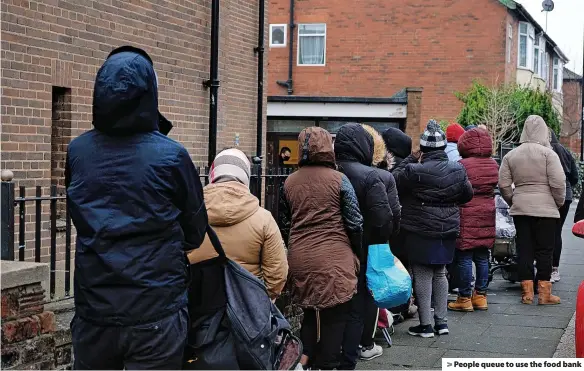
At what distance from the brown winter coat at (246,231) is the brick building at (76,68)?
11.4ft

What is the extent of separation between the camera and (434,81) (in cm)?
2933

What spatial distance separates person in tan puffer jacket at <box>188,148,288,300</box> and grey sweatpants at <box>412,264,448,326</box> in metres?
3.26

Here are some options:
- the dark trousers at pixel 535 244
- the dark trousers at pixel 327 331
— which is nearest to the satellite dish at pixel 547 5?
the dark trousers at pixel 535 244

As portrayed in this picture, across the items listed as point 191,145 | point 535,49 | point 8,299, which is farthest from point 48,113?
point 535,49

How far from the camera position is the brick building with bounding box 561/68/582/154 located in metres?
49.8

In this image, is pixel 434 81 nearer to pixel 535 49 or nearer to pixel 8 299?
pixel 535 49

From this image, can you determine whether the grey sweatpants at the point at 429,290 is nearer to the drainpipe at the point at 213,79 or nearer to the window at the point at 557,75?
the drainpipe at the point at 213,79

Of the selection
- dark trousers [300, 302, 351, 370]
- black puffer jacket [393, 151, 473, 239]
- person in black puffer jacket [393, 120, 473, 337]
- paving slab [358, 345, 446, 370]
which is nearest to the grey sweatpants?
person in black puffer jacket [393, 120, 473, 337]

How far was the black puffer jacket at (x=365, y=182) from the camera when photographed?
6.28 meters

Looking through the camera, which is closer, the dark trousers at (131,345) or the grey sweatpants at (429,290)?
the dark trousers at (131,345)

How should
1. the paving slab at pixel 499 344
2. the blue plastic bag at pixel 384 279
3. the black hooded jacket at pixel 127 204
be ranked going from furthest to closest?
the paving slab at pixel 499 344, the blue plastic bag at pixel 384 279, the black hooded jacket at pixel 127 204

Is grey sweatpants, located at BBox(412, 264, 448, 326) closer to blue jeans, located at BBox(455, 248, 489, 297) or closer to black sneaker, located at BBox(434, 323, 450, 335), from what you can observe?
black sneaker, located at BBox(434, 323, 450, 335)

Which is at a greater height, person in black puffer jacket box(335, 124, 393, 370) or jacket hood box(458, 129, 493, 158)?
jacket hood box(458, 129, 493, 158)

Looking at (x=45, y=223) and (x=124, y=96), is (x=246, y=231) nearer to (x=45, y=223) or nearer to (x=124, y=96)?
(x=124, y=96)
